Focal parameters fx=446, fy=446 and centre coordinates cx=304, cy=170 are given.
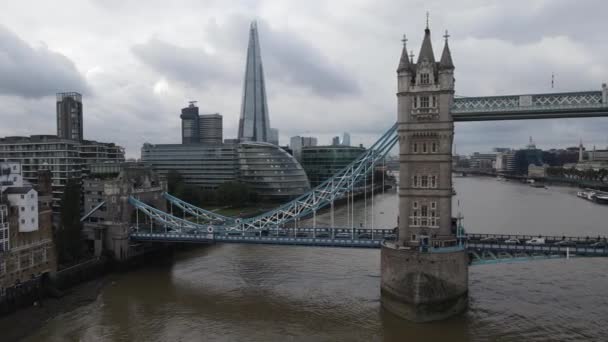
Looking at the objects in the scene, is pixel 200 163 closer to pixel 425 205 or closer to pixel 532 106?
pixel 425 205

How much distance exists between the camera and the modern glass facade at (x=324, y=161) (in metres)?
137

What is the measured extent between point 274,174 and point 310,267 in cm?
5441

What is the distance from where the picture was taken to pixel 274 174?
100 m

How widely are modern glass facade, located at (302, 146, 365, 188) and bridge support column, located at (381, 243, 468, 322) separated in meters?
103

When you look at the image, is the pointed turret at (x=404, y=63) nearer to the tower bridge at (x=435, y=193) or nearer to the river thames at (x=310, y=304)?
the tower bridge at (x=435, y=193)

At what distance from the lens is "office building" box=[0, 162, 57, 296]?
3462 centimetres

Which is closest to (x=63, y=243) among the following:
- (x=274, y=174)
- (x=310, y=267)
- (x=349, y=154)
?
(x=310, y=267)

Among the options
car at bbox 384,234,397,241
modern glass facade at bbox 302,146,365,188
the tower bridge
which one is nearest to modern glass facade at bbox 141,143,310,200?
modern glass facade at bbox 302,146,365,188

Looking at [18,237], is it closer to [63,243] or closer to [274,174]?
[63,243]

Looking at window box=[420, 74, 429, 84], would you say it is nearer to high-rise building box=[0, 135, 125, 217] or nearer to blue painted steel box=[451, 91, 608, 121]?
blue painted steel box=[451, 91, 608, 121]

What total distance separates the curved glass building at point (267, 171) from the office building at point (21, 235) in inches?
2390

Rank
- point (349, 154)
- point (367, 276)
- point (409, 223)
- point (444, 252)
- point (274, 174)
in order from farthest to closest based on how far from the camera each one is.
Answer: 1. point (349, 154)
2. point (274, 174)
3. point (367, 276)
4. point (409, 223)
5. point (444, 252)

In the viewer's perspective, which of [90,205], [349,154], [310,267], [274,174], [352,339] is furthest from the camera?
[349,154]

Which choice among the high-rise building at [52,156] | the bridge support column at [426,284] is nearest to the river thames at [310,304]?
the bridge support column at [426,284]
